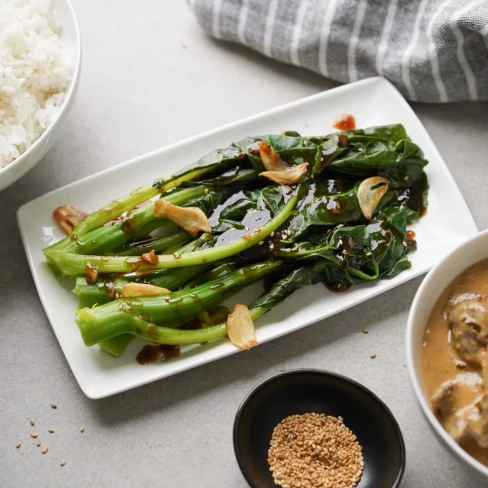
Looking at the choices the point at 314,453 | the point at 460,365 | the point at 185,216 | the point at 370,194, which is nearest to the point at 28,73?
the point at 185,216

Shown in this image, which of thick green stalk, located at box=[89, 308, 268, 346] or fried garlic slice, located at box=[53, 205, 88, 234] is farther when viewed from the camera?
fried garlic slice, located at box=[53, 205, 88, 234]

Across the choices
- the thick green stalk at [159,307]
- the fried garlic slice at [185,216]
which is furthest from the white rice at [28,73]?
the thick green stalk at [159,307]

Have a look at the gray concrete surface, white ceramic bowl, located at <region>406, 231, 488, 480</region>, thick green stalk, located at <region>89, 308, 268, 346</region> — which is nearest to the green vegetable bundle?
thick green stalk, located at <region>89, 308, 268, 346</region>

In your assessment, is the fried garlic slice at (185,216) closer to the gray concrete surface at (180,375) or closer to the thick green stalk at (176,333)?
the thick green stalk at (176,333)

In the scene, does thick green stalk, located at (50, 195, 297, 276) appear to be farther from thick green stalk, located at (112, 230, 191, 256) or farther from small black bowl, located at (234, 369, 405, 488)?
small black bowl, located at (234, 369, 405, 488)

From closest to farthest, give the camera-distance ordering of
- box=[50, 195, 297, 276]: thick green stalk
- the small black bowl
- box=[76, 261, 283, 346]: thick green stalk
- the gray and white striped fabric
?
1. the small black bowl
2. box=[76, 261, 283, 346]: thick green stalk
3. box=[50, 195, 297, 276]: thick green stalk
4. the gray and white striped fabric

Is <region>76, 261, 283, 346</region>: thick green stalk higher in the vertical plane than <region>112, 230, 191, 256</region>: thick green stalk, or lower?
lower

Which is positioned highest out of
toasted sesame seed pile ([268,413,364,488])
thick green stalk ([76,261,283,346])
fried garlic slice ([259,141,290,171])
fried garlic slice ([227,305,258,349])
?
fried garlic slice ([259,141,290,171])

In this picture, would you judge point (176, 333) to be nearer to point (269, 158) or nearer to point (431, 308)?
point (269, 158)
